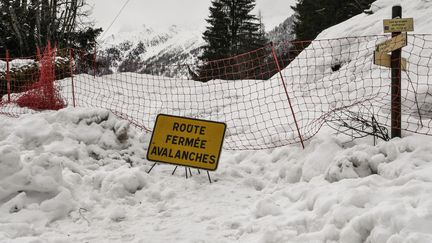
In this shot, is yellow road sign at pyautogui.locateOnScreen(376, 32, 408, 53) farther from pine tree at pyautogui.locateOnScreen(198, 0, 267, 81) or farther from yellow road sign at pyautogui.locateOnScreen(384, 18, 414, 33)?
pine tree at pyautogui.locateOnScreen(198, 0, 267, 81)

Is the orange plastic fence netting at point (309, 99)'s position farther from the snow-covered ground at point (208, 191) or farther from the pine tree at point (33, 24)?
the pine tree at point (33, 24)

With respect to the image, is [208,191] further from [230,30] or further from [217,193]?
[230,30]

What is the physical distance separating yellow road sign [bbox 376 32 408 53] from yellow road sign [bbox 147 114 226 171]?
2.37 m

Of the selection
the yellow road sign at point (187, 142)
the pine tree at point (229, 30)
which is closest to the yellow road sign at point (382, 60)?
the yellow road sign at point (187, 142)

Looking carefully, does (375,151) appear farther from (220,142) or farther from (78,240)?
(78,240)

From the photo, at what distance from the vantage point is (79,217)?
3.99 m

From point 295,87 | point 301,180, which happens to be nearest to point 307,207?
point 301,180

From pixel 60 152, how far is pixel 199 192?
7.04 ft

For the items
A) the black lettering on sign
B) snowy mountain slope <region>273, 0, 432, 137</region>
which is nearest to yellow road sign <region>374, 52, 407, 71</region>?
snowy mountain slope <region>273, 0, 432, 137</region>

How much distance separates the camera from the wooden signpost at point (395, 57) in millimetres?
4703

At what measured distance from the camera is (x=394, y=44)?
4.68 metres

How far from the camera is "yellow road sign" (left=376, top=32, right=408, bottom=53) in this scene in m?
4.53

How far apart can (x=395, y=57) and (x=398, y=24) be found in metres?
0.43

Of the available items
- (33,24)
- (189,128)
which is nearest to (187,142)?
(189,128)
